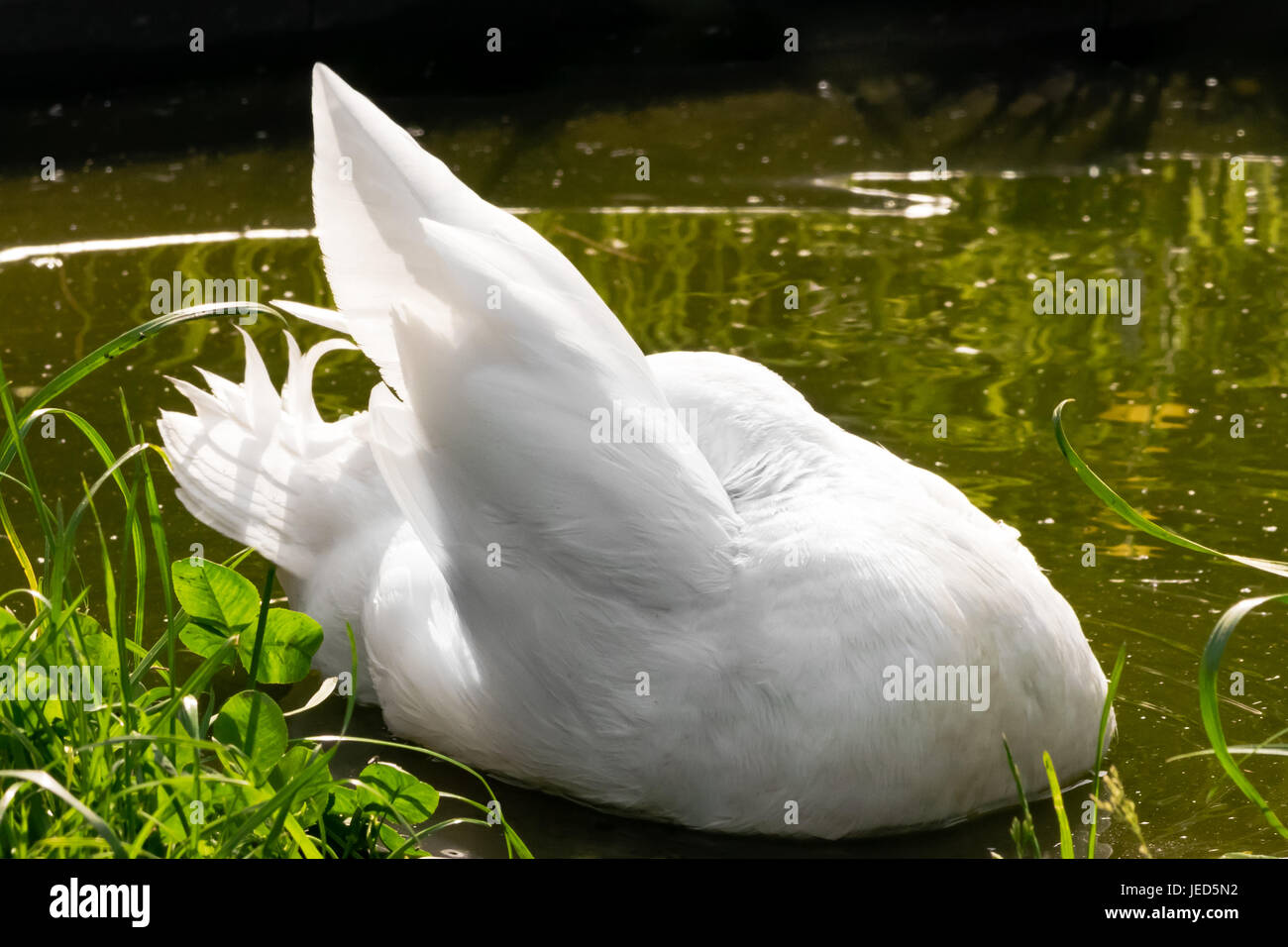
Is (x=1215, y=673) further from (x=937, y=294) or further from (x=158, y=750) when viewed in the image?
(x=937, y=294)

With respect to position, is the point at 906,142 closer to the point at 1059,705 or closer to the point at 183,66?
the point at 183,66

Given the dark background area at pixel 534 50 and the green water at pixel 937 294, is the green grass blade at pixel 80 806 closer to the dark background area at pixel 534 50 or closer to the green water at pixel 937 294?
the green water at pixel 937 294

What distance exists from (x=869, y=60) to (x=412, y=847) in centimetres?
558

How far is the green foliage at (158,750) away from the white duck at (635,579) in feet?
1.07

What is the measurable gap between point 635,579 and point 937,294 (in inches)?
107

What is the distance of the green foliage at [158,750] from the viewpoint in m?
2.17

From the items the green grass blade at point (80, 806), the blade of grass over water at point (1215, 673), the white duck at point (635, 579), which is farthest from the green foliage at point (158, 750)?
the blade of grass over water at point (1215, 673)

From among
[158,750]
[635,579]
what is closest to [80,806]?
[158,750]

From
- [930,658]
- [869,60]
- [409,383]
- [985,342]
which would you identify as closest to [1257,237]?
[985,342]

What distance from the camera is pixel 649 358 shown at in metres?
3.36

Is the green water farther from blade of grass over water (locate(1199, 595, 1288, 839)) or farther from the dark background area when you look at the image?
blade of grass over water (locate(1199, 595, 1288, 839))

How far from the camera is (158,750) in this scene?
2.25 meters

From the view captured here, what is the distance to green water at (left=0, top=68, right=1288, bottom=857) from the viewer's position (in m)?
3.38

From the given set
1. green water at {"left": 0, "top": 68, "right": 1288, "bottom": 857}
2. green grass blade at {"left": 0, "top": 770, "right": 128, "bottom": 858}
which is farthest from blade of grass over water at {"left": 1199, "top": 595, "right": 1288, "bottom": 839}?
green grass blade at {"left": 0, "top": 770, "right": 128, "bottom": 858}
